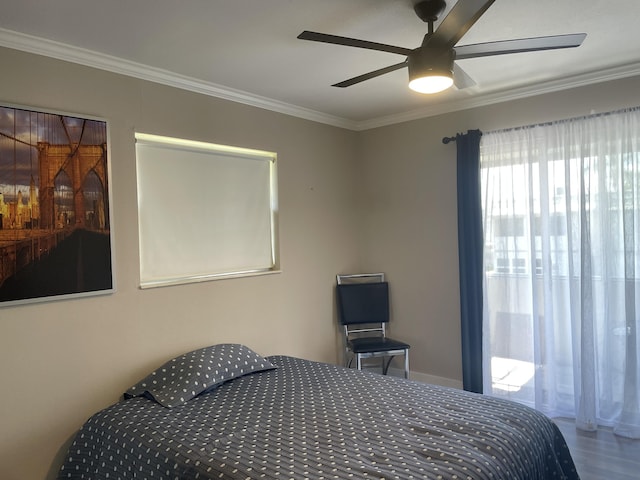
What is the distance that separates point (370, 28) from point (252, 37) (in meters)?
0.62

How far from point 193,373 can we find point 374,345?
166cm

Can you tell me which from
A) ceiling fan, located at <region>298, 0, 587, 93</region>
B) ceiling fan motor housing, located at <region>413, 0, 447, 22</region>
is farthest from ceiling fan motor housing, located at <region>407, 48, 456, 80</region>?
ceiling fan motor housing, located at <region>413, 0, 447, 22</region>

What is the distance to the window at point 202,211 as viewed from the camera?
2871 mm

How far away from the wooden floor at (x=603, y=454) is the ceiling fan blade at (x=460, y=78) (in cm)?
233

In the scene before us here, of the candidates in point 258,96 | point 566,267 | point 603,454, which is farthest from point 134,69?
point 603,454

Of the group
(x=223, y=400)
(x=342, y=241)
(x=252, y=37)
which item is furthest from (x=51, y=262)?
(x=342, y=241)

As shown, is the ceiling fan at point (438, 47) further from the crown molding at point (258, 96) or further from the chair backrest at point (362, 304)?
the chair backrest at point (362, 304)

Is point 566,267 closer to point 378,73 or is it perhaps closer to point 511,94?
point 511,94

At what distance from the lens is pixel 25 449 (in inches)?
90.5

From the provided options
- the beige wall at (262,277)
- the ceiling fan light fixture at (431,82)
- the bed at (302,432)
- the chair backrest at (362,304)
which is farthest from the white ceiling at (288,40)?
the bed at (302,432)

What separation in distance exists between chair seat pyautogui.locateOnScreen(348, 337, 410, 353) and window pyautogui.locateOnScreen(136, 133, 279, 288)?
3.14 ft

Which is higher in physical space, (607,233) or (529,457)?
(607,233)

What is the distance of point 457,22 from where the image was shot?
67.2 inches

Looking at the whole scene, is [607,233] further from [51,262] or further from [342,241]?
[51,262]
